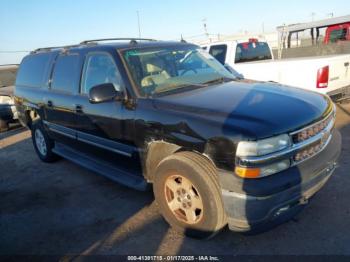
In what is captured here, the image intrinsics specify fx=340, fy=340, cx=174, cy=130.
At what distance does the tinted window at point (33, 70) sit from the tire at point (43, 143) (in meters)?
0.76

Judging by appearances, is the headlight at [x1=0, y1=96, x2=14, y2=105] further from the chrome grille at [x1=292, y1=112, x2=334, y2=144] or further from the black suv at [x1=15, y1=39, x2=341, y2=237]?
the chrome grille at [x1=292, y1=112, x2=334, y2=144]

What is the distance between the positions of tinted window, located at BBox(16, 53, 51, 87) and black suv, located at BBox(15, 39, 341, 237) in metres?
0.79

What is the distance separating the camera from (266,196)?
8.73 feet

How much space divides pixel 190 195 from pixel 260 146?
922 millimetres

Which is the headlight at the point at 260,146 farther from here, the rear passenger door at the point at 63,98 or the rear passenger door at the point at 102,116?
the rear passenger door at the point at 63,98

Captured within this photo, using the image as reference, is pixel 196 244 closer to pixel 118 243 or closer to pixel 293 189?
pixel 118 243

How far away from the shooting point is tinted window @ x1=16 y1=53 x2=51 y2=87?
18.8ft

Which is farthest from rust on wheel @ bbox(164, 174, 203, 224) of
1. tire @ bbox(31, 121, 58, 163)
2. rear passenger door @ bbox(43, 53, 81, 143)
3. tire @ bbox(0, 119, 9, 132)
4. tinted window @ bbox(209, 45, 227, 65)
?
tire @ bbox(0, 119, 9, 132)

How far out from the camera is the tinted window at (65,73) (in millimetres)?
4719

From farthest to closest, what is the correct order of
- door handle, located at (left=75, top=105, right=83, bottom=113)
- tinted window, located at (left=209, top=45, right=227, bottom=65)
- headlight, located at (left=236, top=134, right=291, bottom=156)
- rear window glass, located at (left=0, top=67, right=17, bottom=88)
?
1. rear window glass, located at (left=0, top=67, right=17, bottom=88)
2. tinted window, located at (left=209, top=45, right=227, bottom=65)
3. door handle, located at (left=75, top=105, right=83, bottom=113)
4. headlight, located at (left=236, top=134, right=291, bottom=156)

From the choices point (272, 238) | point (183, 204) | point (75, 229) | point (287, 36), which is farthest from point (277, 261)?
point (287, 36)

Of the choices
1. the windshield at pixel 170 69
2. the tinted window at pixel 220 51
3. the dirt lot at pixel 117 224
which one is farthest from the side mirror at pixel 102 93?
the tinted window at pixel 220 51

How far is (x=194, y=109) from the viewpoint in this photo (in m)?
3.13

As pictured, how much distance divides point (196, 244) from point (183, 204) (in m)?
0.40
